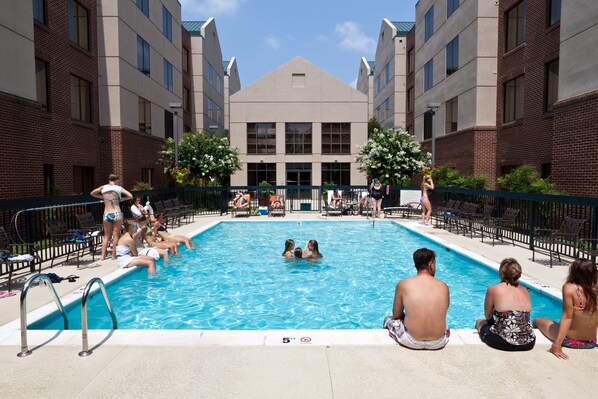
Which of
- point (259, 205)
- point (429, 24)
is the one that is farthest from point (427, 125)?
point (259, 205)

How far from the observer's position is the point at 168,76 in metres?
29.7

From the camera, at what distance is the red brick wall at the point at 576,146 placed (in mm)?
13508

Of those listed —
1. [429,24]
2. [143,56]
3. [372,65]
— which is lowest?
[143,56]

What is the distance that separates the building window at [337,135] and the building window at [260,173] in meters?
5.40

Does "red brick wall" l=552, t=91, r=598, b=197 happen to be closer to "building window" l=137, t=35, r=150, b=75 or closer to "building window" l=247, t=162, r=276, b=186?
"building window" l=137, t=35, r=150, b=75

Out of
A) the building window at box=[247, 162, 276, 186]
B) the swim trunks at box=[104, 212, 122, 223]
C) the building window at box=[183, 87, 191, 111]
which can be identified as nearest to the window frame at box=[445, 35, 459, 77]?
the building window at box=[247, 162, 276, 186]

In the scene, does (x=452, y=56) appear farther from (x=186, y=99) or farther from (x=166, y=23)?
(x=186, y=99)

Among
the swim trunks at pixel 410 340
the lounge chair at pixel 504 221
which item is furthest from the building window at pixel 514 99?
the swim trunks at pixel 410 340

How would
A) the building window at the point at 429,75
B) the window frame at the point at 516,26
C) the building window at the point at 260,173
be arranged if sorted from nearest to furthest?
the window frame at the point at 516,26, the building window at the point at 429,75, the building window at the point at 260,173

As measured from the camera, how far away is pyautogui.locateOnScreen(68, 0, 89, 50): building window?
18328mm

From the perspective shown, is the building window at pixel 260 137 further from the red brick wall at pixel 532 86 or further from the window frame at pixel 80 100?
the red brick wall at pixel 532 86

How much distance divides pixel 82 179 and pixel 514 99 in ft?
71.6

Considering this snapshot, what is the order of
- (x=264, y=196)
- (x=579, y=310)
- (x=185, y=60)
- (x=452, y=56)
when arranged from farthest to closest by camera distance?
(x=185, y=60), (x=452, y=56), (x=264, y=196), (x=579, y=310)

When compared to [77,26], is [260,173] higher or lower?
lower
